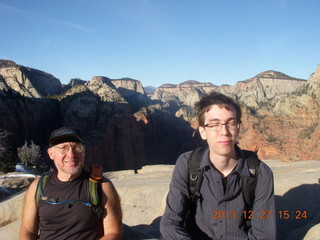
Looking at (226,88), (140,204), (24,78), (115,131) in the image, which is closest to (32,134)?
(115,131)

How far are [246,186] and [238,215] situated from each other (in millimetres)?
418

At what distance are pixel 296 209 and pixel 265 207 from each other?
375cm

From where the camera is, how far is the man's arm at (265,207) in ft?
10.7

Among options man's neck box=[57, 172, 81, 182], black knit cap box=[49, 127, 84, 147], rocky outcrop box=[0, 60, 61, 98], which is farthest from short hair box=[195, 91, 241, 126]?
rocky outcrop box=[0, 60, 61, 98]

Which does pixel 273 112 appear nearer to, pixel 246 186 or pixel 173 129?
pixel 173 129

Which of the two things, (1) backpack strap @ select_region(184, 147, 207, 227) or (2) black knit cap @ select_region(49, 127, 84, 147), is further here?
(2) black knit cap @ select_region(49, 127, 84, 147)

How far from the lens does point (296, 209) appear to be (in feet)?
20.6

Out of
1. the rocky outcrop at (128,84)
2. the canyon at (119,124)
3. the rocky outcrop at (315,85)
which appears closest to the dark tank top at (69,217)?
the canyon at (119,124)

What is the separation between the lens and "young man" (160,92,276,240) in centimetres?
329

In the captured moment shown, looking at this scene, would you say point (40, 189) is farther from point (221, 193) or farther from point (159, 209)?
point (159, 209)

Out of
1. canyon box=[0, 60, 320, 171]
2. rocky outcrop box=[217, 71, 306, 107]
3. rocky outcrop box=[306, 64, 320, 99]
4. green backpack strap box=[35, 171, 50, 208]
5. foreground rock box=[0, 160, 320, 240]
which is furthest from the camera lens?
rocky outcrop box=[217, 71, 306, 107]

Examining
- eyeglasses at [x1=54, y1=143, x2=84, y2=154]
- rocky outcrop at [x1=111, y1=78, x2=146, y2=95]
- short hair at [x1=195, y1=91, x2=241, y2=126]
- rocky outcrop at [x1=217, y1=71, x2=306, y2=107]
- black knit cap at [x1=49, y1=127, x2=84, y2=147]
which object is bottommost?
eyeglasses at [x1=54, y1=143, x2=84, y2=154]

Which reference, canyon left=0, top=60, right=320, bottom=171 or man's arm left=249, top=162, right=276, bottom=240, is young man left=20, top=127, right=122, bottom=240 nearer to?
man's arm left=249, top=162, right=276, bottom=240

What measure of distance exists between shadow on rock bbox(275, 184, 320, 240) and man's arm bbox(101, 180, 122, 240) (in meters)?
3.57
